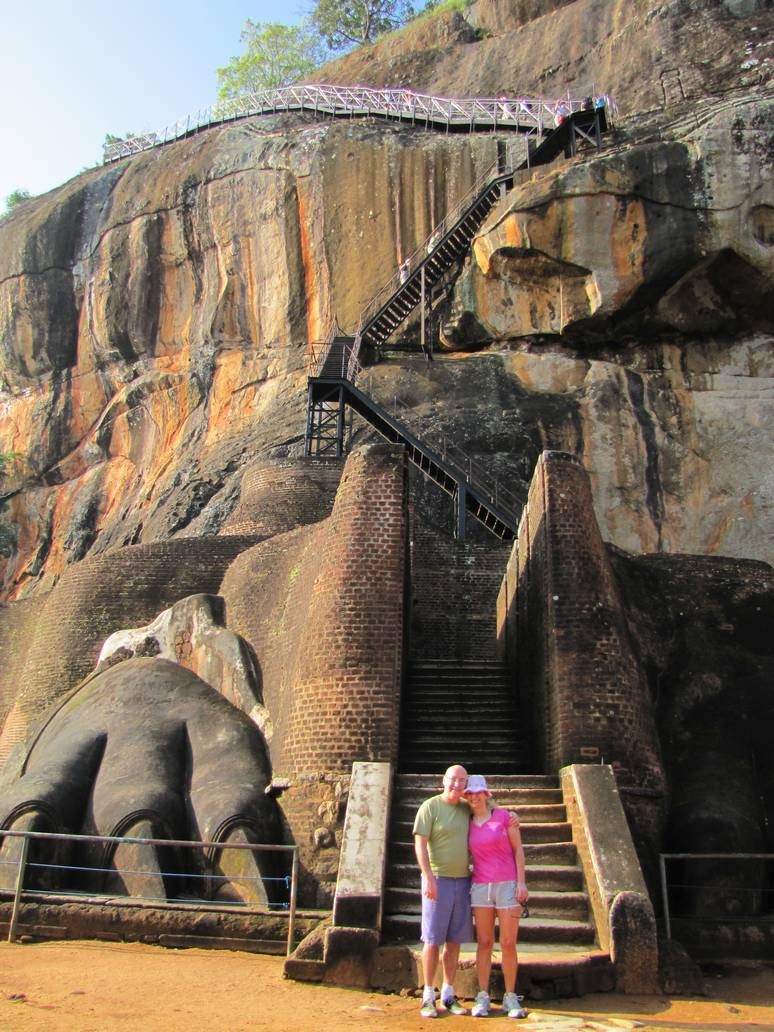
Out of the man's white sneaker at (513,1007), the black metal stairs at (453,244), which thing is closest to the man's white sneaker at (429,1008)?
the man's white sneaker at (513,1007)

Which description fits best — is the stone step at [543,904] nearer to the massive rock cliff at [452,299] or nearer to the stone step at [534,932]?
the stone step at [534,932]

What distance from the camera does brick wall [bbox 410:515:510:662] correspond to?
53.0ft

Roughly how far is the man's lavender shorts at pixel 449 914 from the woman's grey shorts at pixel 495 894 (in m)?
0.07

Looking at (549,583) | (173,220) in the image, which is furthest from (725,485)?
(173,220)

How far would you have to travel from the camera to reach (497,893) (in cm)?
611

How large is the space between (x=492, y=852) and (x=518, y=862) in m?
0.16

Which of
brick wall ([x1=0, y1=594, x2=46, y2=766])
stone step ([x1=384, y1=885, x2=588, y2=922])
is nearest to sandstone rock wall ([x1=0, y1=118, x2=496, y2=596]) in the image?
brick wall ([x1=0, y1=594, x2=46, y2=766])

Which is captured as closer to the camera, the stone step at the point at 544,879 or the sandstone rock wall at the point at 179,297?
the stone step at the point at 544,879

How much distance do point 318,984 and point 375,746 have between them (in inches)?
111

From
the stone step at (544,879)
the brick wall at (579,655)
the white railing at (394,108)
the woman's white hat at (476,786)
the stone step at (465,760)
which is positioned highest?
the white railing at (394,108)

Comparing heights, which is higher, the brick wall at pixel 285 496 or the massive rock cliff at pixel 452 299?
the massive rock cliff at pixel 452 299

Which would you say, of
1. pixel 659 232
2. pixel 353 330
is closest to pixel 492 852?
pixel 659 232

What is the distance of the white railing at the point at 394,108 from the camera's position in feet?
113

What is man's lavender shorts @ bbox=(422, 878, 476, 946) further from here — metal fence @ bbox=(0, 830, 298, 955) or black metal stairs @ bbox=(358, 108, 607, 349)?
black metal stairs @ bbox=(358, 108, 607, 349)
